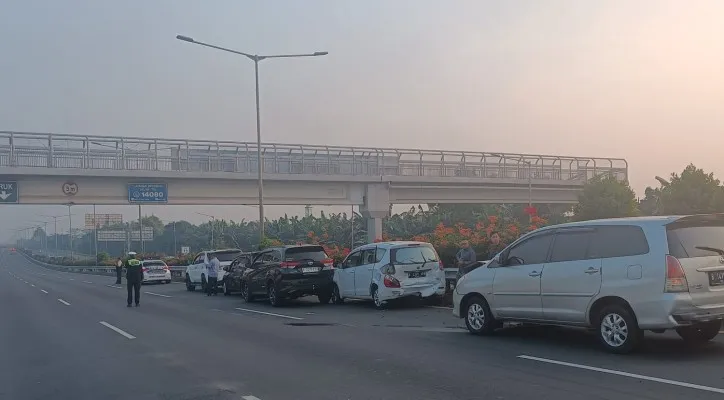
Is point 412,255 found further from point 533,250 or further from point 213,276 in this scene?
point 213,276

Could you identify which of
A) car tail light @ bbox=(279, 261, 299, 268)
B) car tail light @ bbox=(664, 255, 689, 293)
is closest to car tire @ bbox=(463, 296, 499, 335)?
car tail light @ bbox=(664, 255, 689, 293)

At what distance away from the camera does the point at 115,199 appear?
3603 centimetres

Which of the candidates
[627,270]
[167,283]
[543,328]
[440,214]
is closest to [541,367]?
[627,270]

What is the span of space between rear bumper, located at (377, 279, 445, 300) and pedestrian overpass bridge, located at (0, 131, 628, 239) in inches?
786

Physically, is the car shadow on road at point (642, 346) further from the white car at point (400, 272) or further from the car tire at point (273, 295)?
the car tire at point (273, 295)

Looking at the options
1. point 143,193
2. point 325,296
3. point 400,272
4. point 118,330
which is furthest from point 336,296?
point 143,193

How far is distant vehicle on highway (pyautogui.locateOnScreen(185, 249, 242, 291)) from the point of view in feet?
97.7

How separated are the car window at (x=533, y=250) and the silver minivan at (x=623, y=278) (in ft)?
0.05

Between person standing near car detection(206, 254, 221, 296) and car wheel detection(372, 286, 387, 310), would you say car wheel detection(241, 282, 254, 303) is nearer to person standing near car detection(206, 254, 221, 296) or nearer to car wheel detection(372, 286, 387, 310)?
person standing near car detection(206, 254, 221, 296)

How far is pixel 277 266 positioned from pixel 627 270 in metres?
13.2

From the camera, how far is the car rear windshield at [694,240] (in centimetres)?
978

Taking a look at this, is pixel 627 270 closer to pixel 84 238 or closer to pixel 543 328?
pixel 543 328

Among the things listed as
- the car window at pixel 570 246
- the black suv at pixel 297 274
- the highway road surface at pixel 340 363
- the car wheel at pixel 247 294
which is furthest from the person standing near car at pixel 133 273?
the car window at pixel 570 246

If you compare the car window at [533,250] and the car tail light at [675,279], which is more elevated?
the car window at [533,250]
